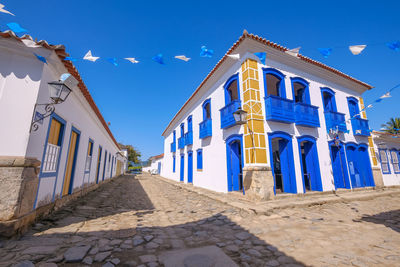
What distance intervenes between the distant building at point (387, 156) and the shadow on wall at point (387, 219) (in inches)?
312

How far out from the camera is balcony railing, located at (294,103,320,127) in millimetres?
7126

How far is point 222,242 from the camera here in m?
2.96

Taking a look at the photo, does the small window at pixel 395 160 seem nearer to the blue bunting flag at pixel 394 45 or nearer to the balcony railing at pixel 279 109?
the balcony railing at pixel 279 109

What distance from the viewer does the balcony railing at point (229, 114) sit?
698 centimetres

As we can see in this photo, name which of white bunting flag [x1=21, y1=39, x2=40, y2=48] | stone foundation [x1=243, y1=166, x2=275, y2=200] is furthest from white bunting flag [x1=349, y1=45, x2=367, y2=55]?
white bunting flag [x1=21, y1=39, x2=40, y2=48]

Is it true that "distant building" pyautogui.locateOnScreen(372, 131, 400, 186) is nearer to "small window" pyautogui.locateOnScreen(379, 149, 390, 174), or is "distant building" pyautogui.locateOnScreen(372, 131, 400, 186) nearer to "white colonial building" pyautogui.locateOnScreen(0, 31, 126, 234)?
"small window" pyautogui.locateOnScreen(379, 149, 390, 174)

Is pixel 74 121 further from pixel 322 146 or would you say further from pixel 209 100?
pixel 322 146

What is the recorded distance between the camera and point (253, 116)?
6.39 metres

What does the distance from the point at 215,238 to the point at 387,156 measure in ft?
46.6

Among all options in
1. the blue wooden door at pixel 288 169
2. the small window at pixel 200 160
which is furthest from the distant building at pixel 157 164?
the blue wooden door at pixel 288 169

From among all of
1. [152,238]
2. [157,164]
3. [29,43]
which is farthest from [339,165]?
[157,164]

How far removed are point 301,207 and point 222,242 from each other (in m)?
3.72

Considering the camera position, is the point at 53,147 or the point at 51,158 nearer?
the point at 51,158

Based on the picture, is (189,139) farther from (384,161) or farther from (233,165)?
(384,161)
